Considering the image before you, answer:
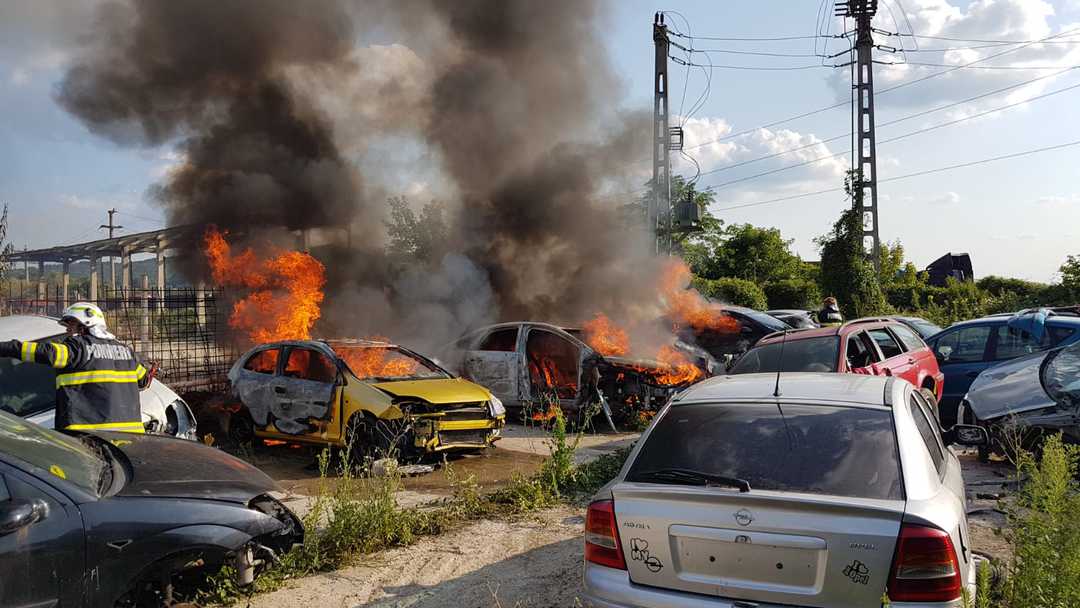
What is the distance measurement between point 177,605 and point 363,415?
12.6 ft

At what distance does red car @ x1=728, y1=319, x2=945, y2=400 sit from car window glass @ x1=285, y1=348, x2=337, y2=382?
15.2 feet

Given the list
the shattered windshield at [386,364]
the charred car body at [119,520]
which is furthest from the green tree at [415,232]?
the charred car body at [119,520]

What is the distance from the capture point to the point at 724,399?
12.6ft

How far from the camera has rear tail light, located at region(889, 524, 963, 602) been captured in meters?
2.82

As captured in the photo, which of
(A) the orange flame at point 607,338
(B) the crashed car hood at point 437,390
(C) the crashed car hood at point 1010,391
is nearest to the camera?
(C) the crashed car hood at point 1010,391

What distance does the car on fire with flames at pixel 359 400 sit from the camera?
7949 millimetres

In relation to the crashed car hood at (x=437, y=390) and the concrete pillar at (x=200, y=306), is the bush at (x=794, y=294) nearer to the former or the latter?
the concrete pillar at (x=200, y=306)

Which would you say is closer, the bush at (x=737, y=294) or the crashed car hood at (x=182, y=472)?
the crashed car hood at (x=182, y=472)

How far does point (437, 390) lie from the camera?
27.5 feet

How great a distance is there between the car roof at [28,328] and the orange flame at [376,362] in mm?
2880

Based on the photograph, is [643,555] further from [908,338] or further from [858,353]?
[908,338]

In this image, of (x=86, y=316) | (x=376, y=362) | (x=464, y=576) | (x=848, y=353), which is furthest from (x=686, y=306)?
(x=86, y=316)

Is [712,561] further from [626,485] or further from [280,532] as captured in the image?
[280,532]

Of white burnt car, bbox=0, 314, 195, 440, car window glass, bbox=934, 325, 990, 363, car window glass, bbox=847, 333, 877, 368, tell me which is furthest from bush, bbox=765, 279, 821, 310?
white burnt car, bbox=0, 314, 195, 440
